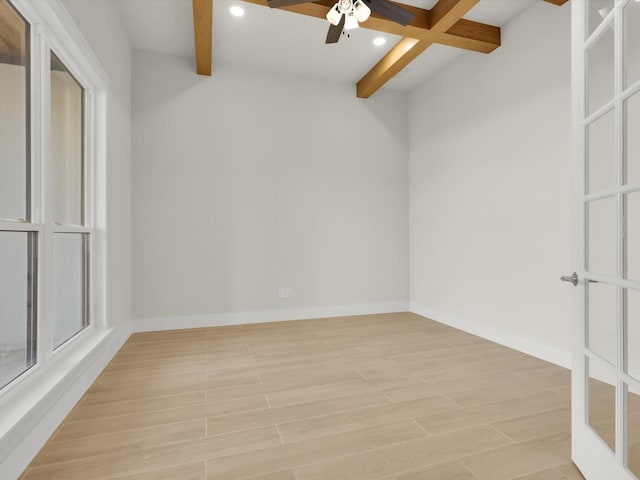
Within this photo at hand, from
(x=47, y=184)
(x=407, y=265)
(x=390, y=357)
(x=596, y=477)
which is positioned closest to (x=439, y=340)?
(x=390, y=357)

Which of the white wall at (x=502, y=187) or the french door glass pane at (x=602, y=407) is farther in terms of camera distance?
the white wall at (x=502, y=187)

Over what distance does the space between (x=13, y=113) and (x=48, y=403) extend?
134 centimetres

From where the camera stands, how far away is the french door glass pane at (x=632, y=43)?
3.70 feet

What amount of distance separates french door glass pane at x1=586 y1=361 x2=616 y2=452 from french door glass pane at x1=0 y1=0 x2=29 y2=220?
2.51 meters

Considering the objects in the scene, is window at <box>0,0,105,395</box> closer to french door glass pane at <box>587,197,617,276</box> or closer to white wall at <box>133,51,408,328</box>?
white wall at <box>133,51,408,328</box>

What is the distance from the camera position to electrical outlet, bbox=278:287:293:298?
3943mm

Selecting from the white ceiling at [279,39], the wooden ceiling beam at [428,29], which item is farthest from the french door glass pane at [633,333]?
the white ceiling at [279,39]

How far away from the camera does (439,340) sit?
3.19 m

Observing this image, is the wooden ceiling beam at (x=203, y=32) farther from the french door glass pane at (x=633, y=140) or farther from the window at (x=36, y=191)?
the french door glass pane at (x=633, y=140)

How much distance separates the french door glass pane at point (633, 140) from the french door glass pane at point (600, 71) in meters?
0.12

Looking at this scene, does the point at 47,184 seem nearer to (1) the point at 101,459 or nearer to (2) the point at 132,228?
(1) the point at 101,459

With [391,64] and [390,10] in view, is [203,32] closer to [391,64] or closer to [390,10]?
[390,10]

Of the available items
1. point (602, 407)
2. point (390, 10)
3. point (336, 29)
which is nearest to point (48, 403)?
point (602, 407)

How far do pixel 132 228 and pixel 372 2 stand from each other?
2994 mm
